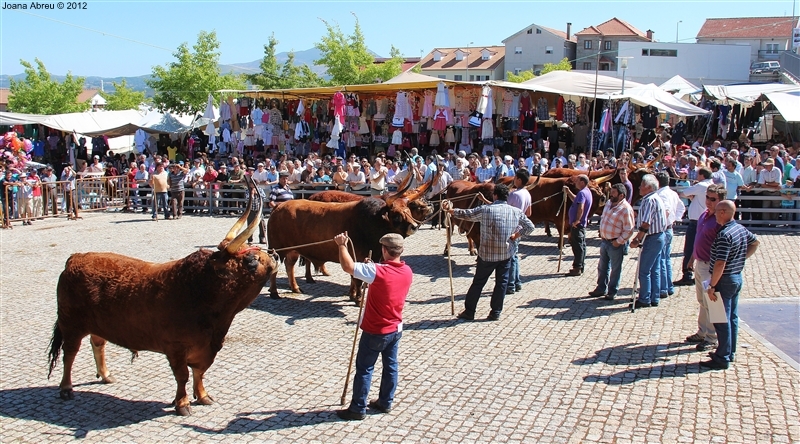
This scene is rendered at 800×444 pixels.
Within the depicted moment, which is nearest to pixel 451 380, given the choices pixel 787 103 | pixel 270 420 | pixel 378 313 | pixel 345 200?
pixel 378 313

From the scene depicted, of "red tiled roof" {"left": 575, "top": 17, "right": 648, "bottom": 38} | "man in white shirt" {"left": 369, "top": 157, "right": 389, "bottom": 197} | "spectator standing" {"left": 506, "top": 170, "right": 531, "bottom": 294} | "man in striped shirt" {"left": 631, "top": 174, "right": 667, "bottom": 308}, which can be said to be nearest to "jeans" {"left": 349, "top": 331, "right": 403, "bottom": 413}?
"man in striped shirt" {"left": 631, "top": 174, "right": 667, "bottom": 308}

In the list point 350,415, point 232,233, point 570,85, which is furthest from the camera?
point 570,85

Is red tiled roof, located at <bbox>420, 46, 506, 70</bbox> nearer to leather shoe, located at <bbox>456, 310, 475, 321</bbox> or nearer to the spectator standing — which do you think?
the spectator standing

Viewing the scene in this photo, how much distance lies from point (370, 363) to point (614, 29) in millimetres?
71195

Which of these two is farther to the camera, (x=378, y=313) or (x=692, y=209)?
(x=692, y=209)

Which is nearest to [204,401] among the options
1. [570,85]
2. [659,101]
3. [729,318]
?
[729,318]

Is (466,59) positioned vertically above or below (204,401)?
above

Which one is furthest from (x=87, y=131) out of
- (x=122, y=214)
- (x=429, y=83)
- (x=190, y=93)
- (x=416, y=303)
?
(x=416, y=303)

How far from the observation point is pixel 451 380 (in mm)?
7297

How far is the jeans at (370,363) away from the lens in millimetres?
6199

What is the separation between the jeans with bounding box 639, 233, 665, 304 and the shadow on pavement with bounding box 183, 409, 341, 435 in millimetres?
5348

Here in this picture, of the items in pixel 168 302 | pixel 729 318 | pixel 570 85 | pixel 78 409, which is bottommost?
pixel 78 409

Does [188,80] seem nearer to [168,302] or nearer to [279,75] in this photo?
[279,75]

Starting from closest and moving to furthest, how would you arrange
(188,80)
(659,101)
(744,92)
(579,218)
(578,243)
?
(579,218)
(578,243)
(659,101)
(744,92)
(188,80)
